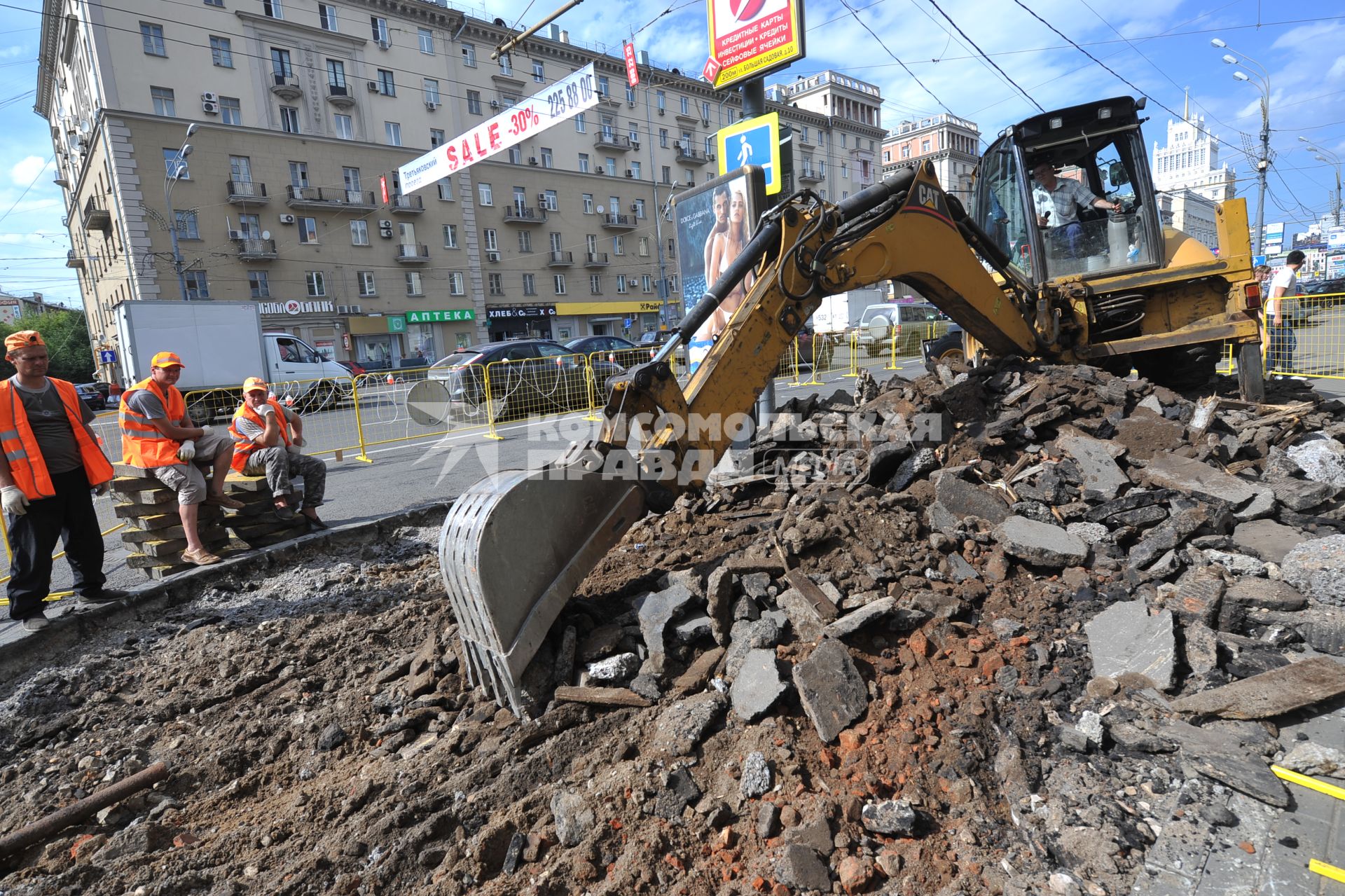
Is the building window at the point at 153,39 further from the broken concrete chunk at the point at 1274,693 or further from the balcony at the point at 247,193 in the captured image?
the broken concrete chunk at the point at 1274,693

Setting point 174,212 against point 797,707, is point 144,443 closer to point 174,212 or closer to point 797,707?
point 797,707

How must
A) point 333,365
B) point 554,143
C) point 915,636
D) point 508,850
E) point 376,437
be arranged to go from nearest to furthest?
point 508,850, point 915,636, point 376,437, point 333,365, point 554,143

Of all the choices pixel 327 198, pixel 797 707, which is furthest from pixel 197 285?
pixel 797 707

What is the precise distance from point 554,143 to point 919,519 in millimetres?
43044

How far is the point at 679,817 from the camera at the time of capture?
8.17 ft

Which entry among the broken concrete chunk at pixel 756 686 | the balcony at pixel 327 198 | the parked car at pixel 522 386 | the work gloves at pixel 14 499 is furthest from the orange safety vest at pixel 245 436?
the balcony at pixel 327 198

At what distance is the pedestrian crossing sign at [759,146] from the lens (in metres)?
6.32

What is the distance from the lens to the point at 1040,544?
3.70 metres

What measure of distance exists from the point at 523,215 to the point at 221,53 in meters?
15.4

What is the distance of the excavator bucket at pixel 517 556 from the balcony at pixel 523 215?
133 ft

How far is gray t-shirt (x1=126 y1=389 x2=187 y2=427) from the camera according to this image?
17.4ft

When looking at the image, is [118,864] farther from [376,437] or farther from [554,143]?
[554,143]

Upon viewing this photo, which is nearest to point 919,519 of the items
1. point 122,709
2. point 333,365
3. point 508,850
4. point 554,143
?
point 508,850

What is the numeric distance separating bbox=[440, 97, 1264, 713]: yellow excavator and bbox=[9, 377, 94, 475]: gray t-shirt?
3.23 meters
